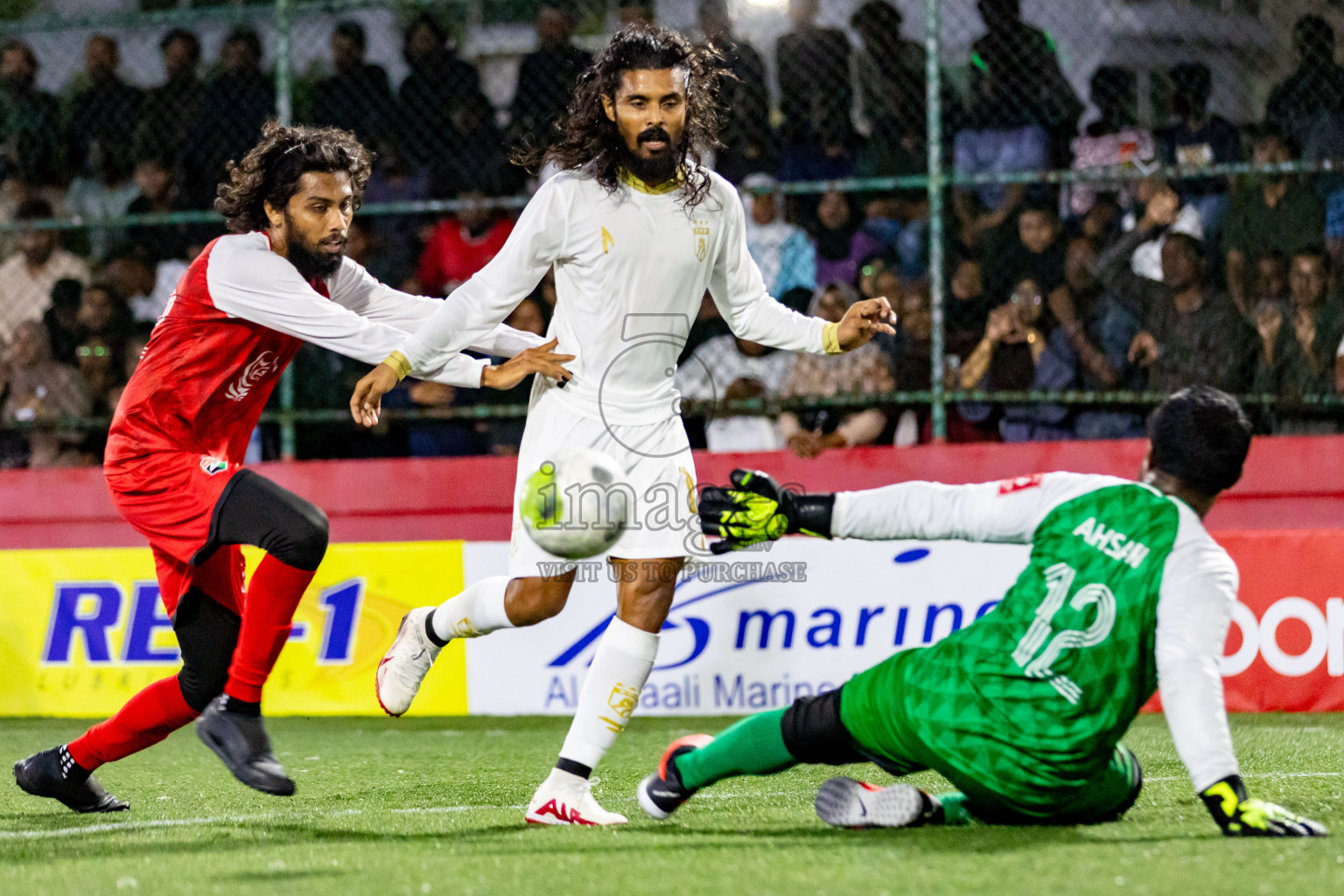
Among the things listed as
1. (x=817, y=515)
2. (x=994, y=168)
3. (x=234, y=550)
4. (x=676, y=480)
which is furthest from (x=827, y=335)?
(x=994, y=168)

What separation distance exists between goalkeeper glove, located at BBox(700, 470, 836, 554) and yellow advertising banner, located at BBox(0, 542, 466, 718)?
3.74 metres

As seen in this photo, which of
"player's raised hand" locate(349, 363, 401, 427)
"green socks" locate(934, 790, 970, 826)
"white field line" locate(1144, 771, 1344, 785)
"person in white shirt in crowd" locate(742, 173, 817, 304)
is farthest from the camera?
"person in white shirt in crowd" locate(742, 173, 817, 304)

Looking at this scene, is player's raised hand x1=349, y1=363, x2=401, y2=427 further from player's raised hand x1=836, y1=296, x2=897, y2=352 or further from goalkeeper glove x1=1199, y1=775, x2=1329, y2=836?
goalkeeper glove x1=1199, y1=775, x2=1329, y2=836

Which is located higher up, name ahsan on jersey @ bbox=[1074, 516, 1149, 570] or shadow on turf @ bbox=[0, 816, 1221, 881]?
name ahsan on jersey @ bbox=[1074, 516, 1149, 570]

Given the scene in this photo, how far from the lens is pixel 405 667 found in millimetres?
4684

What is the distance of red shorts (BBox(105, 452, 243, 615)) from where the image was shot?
13.7 ft

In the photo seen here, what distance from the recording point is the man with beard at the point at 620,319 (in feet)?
13.7

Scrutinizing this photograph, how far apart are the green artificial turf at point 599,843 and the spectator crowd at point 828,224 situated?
91.1 inches

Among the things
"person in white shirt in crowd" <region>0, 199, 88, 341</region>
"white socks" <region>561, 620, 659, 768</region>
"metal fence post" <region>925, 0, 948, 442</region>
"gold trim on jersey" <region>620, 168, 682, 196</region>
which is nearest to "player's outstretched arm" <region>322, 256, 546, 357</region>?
"gold trim on jersey" <region>620, 168, 682, 196</region>

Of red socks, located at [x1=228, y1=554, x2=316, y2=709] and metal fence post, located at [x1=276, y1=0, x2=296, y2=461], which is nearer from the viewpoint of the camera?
red socks, located at [x1=228, y1=554, x2=316, y2=709]

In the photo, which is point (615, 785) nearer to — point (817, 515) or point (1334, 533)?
point (817, 515)

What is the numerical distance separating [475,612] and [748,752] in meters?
1.14

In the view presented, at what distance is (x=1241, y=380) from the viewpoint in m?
7.12

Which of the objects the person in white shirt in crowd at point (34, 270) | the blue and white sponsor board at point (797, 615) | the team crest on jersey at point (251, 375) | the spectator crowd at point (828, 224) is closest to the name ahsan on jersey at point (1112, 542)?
the team crest on jersey at point (251, 375)
